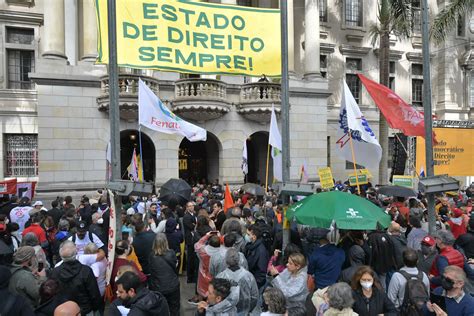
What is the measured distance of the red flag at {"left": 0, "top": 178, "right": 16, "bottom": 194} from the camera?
509 inches

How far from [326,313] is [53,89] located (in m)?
17.6

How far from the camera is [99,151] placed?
18.8 metres

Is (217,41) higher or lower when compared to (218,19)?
lower

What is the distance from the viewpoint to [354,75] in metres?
27.5

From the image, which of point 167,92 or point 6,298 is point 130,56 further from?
point 167,92

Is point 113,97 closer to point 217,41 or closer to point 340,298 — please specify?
point 217,41

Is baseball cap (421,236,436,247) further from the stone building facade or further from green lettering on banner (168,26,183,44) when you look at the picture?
the stone building facade

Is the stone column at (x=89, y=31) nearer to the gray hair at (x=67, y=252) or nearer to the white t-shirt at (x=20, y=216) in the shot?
the white t-shirt at (x=20, y=216)

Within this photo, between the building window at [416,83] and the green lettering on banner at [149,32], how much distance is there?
84.8ft

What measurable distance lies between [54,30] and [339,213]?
17471mm

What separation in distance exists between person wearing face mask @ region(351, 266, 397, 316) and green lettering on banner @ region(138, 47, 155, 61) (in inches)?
220

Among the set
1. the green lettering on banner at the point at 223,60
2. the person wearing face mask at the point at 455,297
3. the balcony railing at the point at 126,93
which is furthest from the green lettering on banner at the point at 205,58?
the balcony railing at the point at 126,93

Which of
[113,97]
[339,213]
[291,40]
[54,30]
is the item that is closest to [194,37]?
[113,97]

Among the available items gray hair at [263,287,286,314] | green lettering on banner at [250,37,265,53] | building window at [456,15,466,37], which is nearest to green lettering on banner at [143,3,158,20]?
green lettering on banner at [250,37,265,53]
